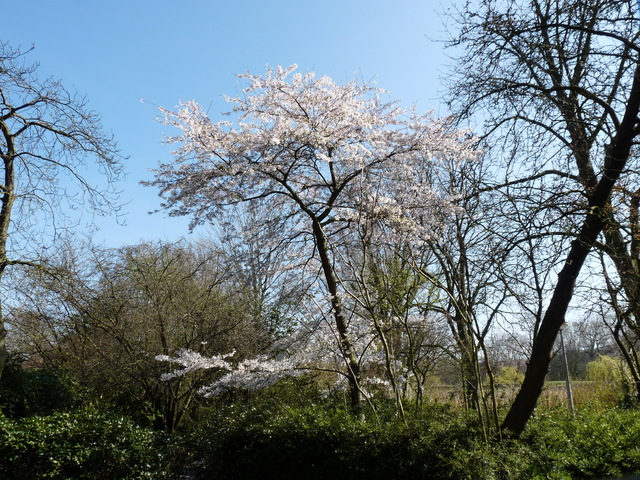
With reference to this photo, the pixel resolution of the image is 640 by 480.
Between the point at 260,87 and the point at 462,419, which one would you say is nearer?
the point at 462,419

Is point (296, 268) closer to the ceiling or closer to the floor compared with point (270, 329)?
closer to the ceiling

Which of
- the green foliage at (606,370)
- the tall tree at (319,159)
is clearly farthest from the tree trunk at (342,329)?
the green foliage at (606,370)

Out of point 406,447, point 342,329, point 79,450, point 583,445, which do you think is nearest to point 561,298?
point 583,445

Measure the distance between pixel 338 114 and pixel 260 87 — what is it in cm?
139

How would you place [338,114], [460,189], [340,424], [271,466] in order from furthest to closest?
[460,189] < [338,114] < [271,466] < [340,424]

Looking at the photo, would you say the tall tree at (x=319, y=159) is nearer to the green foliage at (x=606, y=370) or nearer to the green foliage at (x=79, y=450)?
the green foliage at (x=79, y=450)

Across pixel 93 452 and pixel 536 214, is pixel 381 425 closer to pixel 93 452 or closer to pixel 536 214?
pixel 536 214

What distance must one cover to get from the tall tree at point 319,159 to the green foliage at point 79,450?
3.03 m

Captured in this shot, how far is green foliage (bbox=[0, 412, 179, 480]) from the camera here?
5973mm

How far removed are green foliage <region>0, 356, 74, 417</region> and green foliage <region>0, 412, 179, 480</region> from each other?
1.79 meters

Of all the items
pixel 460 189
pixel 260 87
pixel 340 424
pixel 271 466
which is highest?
pixel 260 87

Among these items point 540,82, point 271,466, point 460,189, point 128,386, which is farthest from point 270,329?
point 540,82

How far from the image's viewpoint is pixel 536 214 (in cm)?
571

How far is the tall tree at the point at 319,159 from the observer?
23.7 feet
